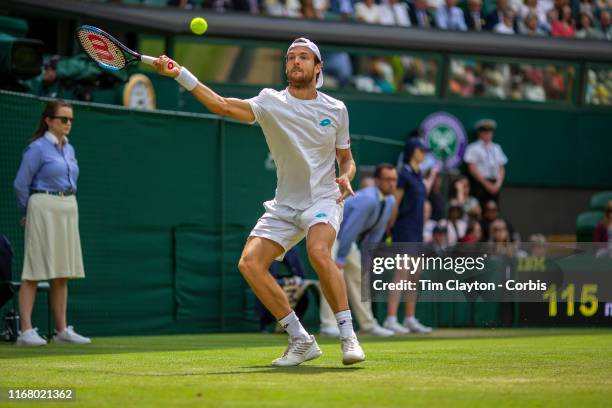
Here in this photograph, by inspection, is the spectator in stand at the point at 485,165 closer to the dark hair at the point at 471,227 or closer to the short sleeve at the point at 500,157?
the short sleeve at the point at 500,157

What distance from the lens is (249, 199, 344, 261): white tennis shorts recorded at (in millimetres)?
9117

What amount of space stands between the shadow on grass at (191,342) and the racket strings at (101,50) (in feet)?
7.73

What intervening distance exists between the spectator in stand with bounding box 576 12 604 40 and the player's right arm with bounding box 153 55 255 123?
62.7 feet

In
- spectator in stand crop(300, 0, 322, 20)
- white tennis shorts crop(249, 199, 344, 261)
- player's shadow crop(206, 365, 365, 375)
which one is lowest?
player's shadow crop(206, 365, 365, 375)

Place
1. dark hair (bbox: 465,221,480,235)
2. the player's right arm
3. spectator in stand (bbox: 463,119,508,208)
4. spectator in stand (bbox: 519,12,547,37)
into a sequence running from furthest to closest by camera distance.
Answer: spectator in stand (bbox: 519,12,547,37) < spectator in stand (bbox: 463,119,508,208) < dark hair (bbox: 465,221,480,235) < the player's right arm

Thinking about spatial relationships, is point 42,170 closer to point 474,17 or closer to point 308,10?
point 308,10

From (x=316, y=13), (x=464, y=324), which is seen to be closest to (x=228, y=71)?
(x=316, y=13)

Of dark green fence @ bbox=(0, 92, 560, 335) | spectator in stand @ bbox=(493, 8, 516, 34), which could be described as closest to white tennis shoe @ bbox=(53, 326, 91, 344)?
dark green fence @ bbox=(0, 92, 560, 335)

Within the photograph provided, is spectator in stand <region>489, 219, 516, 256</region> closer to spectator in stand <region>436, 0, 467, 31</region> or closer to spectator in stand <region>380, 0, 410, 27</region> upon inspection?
spectator in stand <region>380, 0, 410, 27</region>

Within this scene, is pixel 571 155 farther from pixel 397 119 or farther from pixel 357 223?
pixel 357 223

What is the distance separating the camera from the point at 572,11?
90.1 feet

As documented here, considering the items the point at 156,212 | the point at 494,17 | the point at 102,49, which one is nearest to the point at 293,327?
the point at 102,49

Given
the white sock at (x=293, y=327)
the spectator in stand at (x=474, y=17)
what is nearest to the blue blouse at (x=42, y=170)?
the white sock at (x=293, y=327)

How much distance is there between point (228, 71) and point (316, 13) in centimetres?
208
